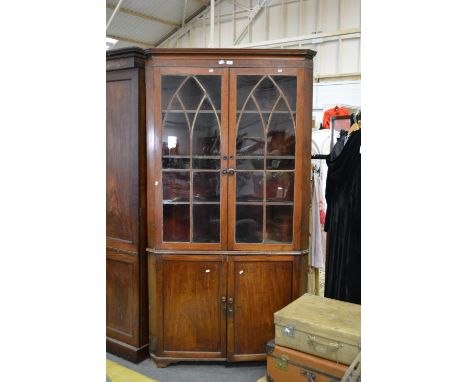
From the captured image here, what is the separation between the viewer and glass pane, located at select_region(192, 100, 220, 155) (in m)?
2.38

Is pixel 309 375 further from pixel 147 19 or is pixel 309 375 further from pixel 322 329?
pixel 147 19

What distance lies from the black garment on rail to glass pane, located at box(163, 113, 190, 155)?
853 mm

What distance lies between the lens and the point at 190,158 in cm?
241

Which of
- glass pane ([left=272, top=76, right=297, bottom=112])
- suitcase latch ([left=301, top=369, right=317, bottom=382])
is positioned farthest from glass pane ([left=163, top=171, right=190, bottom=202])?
suitcase latch ([left=301, top=369, right=317, bottom=382])

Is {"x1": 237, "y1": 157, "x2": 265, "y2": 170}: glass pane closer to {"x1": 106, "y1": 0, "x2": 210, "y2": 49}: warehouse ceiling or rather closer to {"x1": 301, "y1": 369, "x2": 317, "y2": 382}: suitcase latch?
{"x1": 301, "y1": 369, "x2": 317, "y2": 382}: suitcase latch

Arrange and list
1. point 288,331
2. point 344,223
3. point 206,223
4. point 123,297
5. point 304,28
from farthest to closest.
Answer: point 304,28, point 123,297, point 206,223, point 344,223, point 288,331

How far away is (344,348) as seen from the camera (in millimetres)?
1846

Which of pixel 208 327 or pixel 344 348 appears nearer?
pixel 344 348

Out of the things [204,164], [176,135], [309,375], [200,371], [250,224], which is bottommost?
[200,371]

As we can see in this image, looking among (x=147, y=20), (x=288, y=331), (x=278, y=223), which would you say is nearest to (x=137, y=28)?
(x=147, y=20)

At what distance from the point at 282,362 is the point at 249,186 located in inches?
38.1
